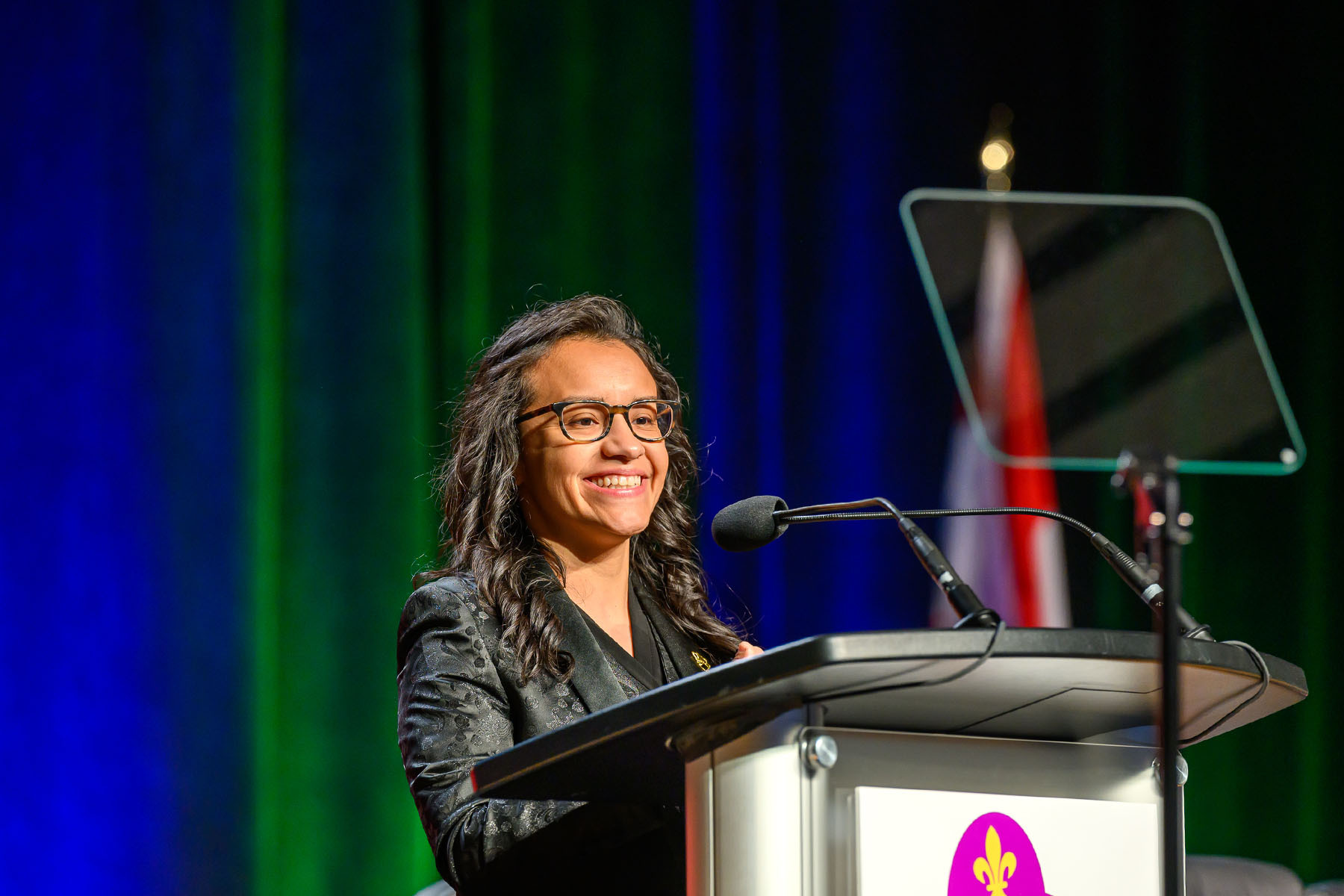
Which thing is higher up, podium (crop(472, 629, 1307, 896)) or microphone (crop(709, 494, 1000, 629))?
microphone (crop(709, 494, 1000, 629))

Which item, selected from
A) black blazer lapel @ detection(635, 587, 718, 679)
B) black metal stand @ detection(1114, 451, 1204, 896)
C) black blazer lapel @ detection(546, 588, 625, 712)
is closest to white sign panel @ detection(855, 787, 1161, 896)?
black metal stand @ detection(1114, 451, 1204, 896)

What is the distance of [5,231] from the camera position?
8.33 ft

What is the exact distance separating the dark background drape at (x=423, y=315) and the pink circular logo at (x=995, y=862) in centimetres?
188

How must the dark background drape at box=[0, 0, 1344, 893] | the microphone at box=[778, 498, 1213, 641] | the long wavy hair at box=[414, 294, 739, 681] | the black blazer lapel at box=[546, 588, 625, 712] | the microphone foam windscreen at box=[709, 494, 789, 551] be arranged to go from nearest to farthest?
the microphone at box=[778, 498, 1213, 641]
the microphone foam windscreen at box=[709, 494, 789, 551]
the black blazer lapel at box=[546, 588, 625, 712]
the long wavy hair at box=[414, 294, 739, 681]
the dark background drape at box=[0, 0, 1344, 893]

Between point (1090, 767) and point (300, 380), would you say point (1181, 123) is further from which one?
point (1090, 767)

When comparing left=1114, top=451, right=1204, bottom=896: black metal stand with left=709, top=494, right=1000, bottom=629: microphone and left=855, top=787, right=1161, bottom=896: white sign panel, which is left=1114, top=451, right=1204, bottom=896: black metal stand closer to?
left=855, top=787, right=1161, bottom=896: white sign panel

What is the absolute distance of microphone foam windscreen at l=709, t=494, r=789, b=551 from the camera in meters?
1.30

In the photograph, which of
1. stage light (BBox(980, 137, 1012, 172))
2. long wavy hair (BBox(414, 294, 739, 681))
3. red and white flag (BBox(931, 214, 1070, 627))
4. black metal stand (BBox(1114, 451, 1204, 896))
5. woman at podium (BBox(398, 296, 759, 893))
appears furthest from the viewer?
stage light (BBox(980, 137, 1012, 172))

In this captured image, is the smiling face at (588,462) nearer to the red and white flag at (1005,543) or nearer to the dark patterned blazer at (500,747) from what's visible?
the dark patterned blazer at (500,747)

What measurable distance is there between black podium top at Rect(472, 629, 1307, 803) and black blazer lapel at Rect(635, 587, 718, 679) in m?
0.76

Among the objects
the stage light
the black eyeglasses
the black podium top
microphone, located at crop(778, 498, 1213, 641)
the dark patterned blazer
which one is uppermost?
the stage light

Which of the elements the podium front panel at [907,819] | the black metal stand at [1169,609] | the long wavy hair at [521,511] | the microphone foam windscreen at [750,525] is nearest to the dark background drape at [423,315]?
the long wavy hair at [521,511]

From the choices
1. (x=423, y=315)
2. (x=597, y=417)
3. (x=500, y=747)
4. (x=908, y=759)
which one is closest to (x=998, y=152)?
(x=423, y=315)

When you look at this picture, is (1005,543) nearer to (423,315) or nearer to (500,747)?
(423,315)
